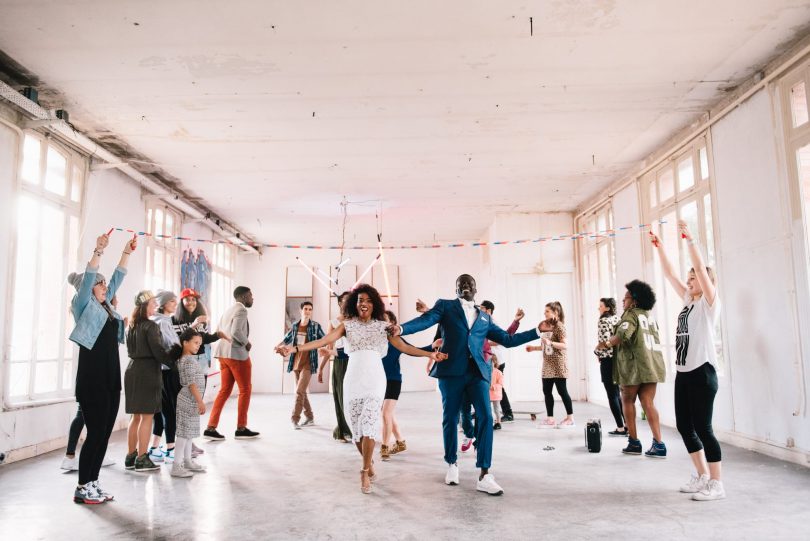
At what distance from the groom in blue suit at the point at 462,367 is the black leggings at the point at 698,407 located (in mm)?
1220

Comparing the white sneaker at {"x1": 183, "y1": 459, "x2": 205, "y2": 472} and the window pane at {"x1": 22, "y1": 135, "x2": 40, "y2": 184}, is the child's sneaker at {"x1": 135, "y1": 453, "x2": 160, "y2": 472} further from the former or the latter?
the window pane at {"x1": 22, "y1": 135, "x2": 40, "y2": 184}

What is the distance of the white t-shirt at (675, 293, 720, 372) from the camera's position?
3.51 meters

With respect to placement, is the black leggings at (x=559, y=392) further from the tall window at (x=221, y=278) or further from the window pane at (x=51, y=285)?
the tall window at (x=221, y=278)

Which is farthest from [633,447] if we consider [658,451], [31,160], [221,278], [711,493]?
[221,278]

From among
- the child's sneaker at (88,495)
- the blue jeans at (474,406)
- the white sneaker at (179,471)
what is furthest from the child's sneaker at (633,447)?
the child's sneaker at (88,495)

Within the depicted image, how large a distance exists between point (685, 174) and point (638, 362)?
2769 mm

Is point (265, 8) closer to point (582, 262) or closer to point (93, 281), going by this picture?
point (93, 281)

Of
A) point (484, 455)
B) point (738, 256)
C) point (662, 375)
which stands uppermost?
point (738, 256)

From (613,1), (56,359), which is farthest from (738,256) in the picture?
(56,359)

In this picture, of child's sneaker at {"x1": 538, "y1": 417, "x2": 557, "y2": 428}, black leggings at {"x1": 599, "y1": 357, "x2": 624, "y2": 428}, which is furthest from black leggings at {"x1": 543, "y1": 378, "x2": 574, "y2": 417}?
black leggings at {"x1": 599, "y1": 357, "x2": 624, "y2": 428}

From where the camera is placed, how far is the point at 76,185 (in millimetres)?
6062

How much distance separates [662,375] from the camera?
15.8 ft

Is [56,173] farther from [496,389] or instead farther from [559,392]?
[559,392]

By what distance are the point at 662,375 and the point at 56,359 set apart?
5.85 meters
